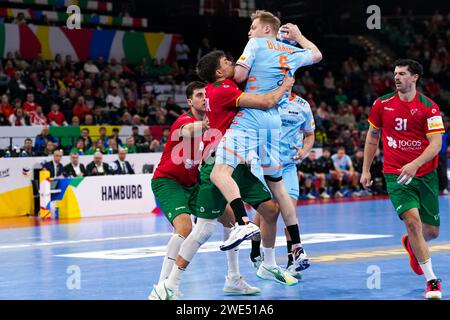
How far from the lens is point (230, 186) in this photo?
28.7 feet

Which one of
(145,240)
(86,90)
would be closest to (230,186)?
(145,240)

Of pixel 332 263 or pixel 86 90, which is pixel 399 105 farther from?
pixel 86 90

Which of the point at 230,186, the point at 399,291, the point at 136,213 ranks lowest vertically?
the point at 136,213

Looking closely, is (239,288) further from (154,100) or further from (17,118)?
(154,100)

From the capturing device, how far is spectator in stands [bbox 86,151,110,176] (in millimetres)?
22016

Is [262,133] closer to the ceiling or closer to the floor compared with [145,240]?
closer to the ceiling

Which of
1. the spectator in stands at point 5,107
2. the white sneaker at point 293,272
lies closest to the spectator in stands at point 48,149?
the spectator in stands at point 5,107

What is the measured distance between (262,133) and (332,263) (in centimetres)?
328

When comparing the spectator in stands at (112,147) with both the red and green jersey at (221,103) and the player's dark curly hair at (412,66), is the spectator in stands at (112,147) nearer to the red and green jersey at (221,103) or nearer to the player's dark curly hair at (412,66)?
the red and green jersey at (221,103)

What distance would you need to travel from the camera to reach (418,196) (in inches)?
372

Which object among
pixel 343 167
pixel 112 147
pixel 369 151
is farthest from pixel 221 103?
pixel 343 167

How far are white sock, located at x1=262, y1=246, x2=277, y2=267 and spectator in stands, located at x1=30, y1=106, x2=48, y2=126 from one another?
15347mm

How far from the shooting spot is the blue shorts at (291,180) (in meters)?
11.0

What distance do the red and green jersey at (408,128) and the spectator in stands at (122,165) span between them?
1365cm
